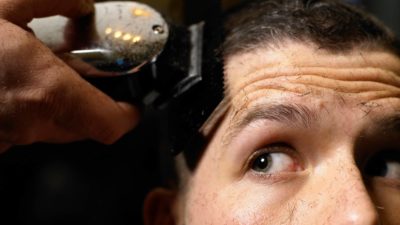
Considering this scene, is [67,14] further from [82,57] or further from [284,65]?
[284,65]

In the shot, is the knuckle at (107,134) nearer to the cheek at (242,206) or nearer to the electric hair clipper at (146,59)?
the electric hair clipper at (146,59)

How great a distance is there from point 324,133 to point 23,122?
550mm

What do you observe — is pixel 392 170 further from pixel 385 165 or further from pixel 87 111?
pixel 87 111

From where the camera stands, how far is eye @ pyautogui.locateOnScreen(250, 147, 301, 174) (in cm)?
104

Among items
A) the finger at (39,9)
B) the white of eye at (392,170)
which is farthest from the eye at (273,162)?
the finger at (39,9)

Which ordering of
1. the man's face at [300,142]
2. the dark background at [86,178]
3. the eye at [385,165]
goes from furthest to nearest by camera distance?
the dark background at [86,178]
the eye at [385,165]
the man's face at [300,142]

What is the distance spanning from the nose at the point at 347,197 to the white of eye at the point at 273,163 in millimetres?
88

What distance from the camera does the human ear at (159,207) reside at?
1278 mm

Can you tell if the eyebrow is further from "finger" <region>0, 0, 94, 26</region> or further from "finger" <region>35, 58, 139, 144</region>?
"finger" <region>0, 0, 94, 26</region>

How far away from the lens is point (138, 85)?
104cm

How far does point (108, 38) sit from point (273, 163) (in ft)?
1.35

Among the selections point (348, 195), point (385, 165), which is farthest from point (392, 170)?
point (348, 195)

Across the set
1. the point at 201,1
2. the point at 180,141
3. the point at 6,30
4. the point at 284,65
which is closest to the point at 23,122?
the point at 6,30

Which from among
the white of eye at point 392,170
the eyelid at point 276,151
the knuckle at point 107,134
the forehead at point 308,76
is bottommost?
the white of eye at point 392,170
